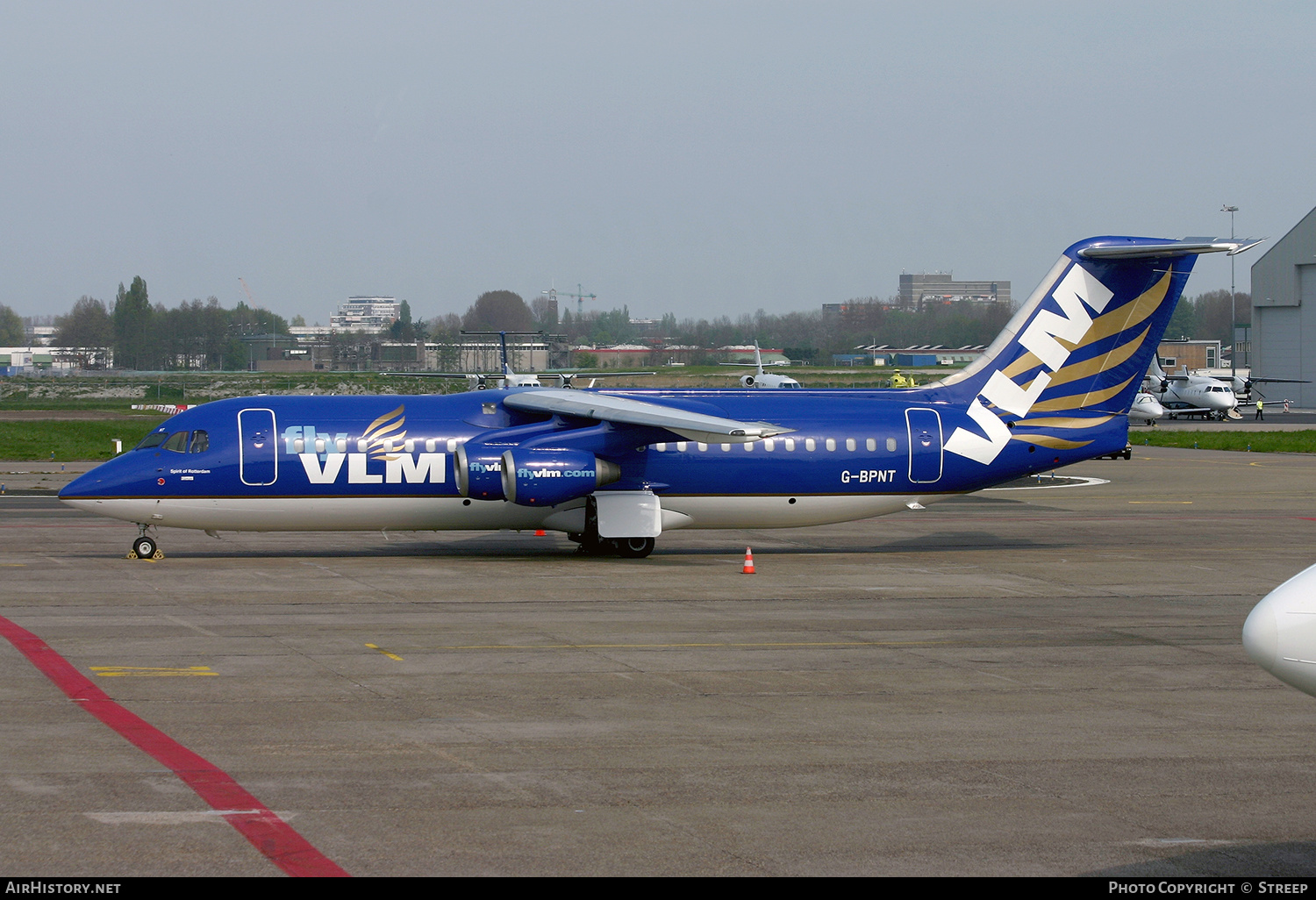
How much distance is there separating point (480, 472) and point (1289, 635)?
1974cm

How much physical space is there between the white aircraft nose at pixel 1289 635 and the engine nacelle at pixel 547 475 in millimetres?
19002

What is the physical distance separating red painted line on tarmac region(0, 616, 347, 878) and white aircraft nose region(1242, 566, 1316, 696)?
21.5 feet

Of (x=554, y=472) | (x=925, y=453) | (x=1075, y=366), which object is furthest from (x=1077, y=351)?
(x=554, y=472)

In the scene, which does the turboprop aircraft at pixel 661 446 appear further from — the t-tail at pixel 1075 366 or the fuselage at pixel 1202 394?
the fuselage at pixel 1202 394

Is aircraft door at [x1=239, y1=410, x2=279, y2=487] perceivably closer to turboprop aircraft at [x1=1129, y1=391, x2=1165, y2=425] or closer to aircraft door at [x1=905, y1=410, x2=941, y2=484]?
aircraft door at [x1=905, y1=410, x2=941, y2=484]

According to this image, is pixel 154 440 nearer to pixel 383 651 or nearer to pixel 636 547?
pixel 636 547

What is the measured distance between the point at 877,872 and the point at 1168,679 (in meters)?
8.26

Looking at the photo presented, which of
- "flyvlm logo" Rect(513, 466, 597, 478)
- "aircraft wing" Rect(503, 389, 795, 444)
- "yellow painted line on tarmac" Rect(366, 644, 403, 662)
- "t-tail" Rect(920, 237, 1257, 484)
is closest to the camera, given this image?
"yellow painted line on tarmac" Rect(366, 644, 403, 662)

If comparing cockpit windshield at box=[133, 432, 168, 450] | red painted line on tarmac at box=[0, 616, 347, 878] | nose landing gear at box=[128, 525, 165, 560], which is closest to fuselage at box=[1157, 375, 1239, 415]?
cockpit windshield at box=[133, 432, 168, 450]

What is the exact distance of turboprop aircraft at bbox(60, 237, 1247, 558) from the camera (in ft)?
90.4

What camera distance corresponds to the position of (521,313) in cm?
18938

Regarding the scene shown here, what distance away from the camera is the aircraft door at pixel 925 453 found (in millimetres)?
28984

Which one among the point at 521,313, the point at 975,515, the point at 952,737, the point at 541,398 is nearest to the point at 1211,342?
the point at 521,313
